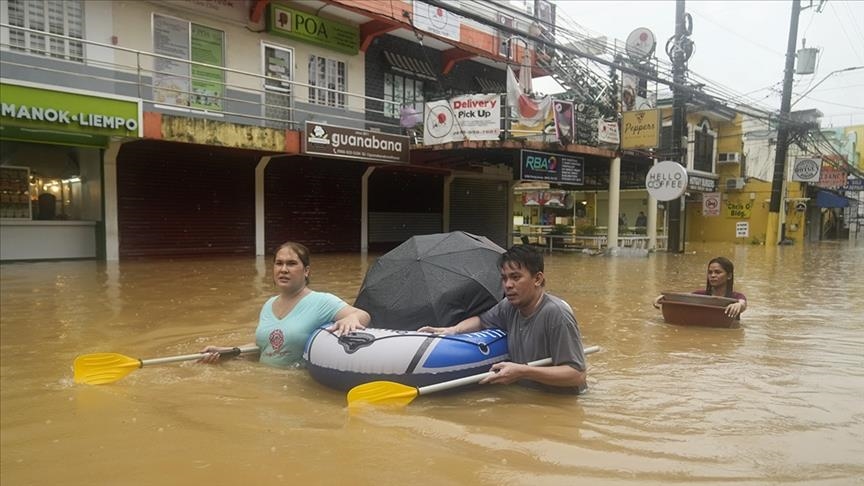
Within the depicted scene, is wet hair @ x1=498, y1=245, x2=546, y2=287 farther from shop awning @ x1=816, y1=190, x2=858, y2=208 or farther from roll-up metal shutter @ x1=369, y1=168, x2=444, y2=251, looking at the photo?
shop awning @ x1=816, y1=190, x2=858, y2=208

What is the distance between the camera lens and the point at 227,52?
599 inches

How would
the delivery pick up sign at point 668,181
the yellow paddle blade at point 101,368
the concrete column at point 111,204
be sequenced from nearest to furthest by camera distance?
the yellow paddle blade at point 101,368
the concrete column at point 111,204
the delivery pick up sign at point 668,181

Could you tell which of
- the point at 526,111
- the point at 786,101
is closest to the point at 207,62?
the point at 526,111

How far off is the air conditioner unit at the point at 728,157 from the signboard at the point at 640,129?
1848 cm

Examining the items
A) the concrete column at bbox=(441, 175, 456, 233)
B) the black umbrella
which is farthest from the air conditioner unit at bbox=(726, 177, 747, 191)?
the black umbrella

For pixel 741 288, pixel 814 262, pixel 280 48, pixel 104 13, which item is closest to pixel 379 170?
pixel 280 48

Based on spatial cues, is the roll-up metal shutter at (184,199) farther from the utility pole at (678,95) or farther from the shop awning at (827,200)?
the shop awning at (827,200)

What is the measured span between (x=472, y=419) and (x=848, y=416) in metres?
2.52

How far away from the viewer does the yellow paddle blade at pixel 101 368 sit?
4.53m

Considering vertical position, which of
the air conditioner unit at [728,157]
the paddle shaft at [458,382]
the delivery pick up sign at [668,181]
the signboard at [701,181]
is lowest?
the paddle shaft at [458,382]

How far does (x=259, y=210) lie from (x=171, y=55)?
4729 millimetres

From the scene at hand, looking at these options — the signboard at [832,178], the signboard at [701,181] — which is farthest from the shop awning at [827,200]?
the signboard at [701,181]

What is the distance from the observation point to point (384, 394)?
3914 mm

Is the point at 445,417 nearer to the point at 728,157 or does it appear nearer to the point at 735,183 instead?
the point at 735,183
